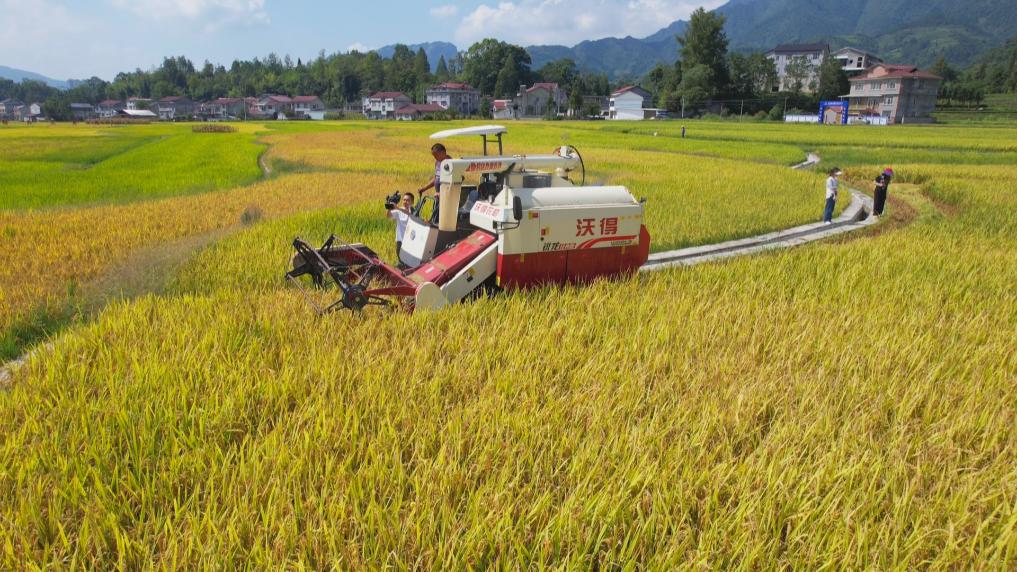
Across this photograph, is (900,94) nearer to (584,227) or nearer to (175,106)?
(584,227)

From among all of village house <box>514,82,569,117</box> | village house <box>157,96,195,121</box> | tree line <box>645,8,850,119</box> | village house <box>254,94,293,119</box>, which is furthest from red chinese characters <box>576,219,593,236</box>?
village house <box>157,96,195,121</box>

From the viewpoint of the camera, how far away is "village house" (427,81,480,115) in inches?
4796

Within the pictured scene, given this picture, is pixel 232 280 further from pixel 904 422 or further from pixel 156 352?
pixel 904 422

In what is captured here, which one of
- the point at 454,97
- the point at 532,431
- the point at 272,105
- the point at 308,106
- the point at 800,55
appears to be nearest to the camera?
the point at 532,431

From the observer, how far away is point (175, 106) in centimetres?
12875

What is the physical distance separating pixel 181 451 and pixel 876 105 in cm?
9942

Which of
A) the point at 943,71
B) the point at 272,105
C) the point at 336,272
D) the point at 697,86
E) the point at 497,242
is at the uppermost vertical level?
the point at 943,71

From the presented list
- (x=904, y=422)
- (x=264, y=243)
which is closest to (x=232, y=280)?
(x=264, y=243)

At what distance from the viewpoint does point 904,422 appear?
372 centimetres

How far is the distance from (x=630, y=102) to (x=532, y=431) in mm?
106907

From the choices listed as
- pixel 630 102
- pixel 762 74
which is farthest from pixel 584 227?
pixel 630 102

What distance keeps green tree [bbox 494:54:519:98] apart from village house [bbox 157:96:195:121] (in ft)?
228

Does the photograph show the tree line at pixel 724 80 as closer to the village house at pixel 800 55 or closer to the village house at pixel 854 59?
the village house at pixel 800 55

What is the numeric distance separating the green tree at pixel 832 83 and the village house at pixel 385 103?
72112 millimetres
